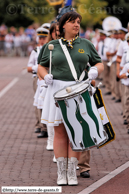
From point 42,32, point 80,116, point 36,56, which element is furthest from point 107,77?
point 80,116

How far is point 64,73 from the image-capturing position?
5.38m

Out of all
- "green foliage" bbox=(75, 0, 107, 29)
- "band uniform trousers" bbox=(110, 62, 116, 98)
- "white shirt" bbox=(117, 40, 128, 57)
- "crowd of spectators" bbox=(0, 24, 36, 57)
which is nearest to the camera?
"white shirt" bbox=(117, 40, 128, 57)

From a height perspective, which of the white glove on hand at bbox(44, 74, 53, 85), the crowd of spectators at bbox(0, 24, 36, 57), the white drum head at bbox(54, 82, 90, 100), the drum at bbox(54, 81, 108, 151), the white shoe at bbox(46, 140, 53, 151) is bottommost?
the crowd of spectators at bbox(0, 24, 36, 57)

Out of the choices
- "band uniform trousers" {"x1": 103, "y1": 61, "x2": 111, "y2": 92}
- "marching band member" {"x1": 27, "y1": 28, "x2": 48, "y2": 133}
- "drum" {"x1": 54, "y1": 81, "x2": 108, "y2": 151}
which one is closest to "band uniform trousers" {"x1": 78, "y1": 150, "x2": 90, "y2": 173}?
"drum" {"x1": 54, "y1": 81, "x2": 108, "y2": 151}

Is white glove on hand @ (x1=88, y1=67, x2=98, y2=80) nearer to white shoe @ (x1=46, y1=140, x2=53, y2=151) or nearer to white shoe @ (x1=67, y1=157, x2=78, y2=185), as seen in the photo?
white shoe @ (x1=67, y1=157, x2=78, y2=185)

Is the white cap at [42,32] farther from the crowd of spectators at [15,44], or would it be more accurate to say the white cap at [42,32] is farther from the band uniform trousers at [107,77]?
the crowd of spectators at [15,44]

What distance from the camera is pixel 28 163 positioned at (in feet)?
21.9

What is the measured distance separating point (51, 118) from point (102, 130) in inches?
23.9

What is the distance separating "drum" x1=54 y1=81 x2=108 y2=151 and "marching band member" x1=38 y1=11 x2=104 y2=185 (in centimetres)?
23

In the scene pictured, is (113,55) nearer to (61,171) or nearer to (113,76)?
(113,76)

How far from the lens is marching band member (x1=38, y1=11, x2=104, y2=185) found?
5383mm

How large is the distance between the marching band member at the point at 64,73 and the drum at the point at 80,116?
0.23 m

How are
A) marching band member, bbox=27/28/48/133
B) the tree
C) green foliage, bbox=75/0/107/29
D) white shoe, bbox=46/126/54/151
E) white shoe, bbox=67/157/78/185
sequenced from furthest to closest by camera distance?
1. the tree
2. green foliage, bbox=75/0/107/29
3. marching band member, bbox=27/28/48/133
4. white shoe, bbox=46/126/54/151
5. white shoe, bbox=67/157/78/185

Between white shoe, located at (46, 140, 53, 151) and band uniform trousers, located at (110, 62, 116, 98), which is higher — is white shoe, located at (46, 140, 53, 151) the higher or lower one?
the higher one
